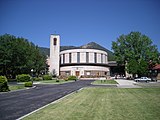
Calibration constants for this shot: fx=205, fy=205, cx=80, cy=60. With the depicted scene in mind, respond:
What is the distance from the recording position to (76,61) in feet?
299

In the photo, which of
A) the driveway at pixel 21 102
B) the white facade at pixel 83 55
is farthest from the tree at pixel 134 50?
the driveway at pixel 21 102

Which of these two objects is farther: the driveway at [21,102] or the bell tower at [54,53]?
the bell tower at [54,53]

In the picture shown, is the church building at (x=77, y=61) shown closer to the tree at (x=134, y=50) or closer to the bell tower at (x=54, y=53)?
the bell tower at (x=54, y=53)

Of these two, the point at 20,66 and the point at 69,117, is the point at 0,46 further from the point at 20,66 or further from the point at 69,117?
the point at 69,117

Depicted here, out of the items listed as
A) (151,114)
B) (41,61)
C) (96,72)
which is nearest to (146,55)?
(96,72)

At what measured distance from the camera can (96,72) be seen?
3593 inches

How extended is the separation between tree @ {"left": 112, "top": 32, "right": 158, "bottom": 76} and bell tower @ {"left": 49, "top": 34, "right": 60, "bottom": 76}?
90.8 feet

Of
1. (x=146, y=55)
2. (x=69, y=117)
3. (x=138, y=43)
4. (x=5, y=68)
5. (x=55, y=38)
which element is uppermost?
(x=55, y=38)

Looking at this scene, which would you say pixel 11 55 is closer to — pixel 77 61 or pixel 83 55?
pixel 77 61

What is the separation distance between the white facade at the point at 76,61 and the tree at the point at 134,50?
18.8 m

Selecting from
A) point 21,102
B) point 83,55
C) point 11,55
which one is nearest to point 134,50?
point 83,55

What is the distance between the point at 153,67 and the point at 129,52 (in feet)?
34.5

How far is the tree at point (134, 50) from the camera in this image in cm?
6562

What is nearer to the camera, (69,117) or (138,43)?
(69,117)
